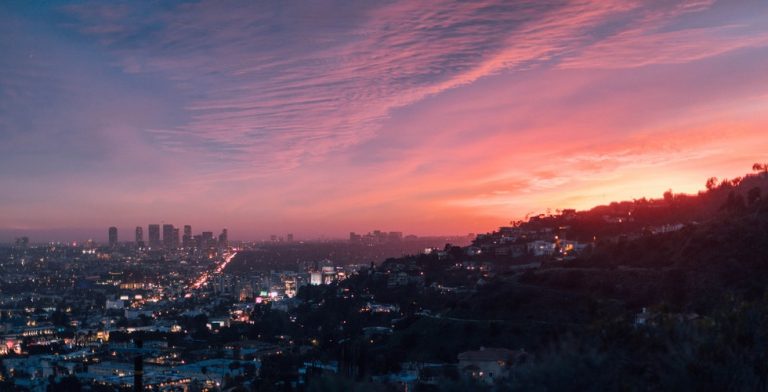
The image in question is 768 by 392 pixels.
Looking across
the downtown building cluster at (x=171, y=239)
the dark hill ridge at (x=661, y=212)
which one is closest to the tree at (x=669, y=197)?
the dark hill ridge at (x=661, y=212)

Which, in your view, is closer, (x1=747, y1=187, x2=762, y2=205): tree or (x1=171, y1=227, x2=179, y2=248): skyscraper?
(x1=747, y1=187, x2=762, y2=205): tree

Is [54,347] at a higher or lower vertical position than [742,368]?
lower

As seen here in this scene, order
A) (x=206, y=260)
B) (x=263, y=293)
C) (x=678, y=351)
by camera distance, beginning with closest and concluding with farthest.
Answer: (x=678, y=351)
(x=263, y=293)
(x=206, y=260)

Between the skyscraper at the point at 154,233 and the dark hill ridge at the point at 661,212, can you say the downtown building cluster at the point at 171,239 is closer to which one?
the skyscraper at the point at 154,233

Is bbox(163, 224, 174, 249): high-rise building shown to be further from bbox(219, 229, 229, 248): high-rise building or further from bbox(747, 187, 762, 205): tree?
bbox(747, 187, 762, 205): tree

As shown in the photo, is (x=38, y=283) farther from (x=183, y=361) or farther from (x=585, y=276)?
(x=585, y=276)

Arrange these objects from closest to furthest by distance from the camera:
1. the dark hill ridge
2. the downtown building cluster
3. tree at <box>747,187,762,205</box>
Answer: tree at <box>747,187,762,205</box> → the dark hill ridge → the downtown building cluster

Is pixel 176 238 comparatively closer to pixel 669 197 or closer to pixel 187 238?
pixel 187 238

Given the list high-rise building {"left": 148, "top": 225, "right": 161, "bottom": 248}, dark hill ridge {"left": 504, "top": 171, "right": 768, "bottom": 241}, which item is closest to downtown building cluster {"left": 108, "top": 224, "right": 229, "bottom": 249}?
high-rise building {"left": 148, "top": 225, "right": 161, "bottom": 248}

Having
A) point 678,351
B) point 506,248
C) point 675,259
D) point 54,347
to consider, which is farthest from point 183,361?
point 506,248
